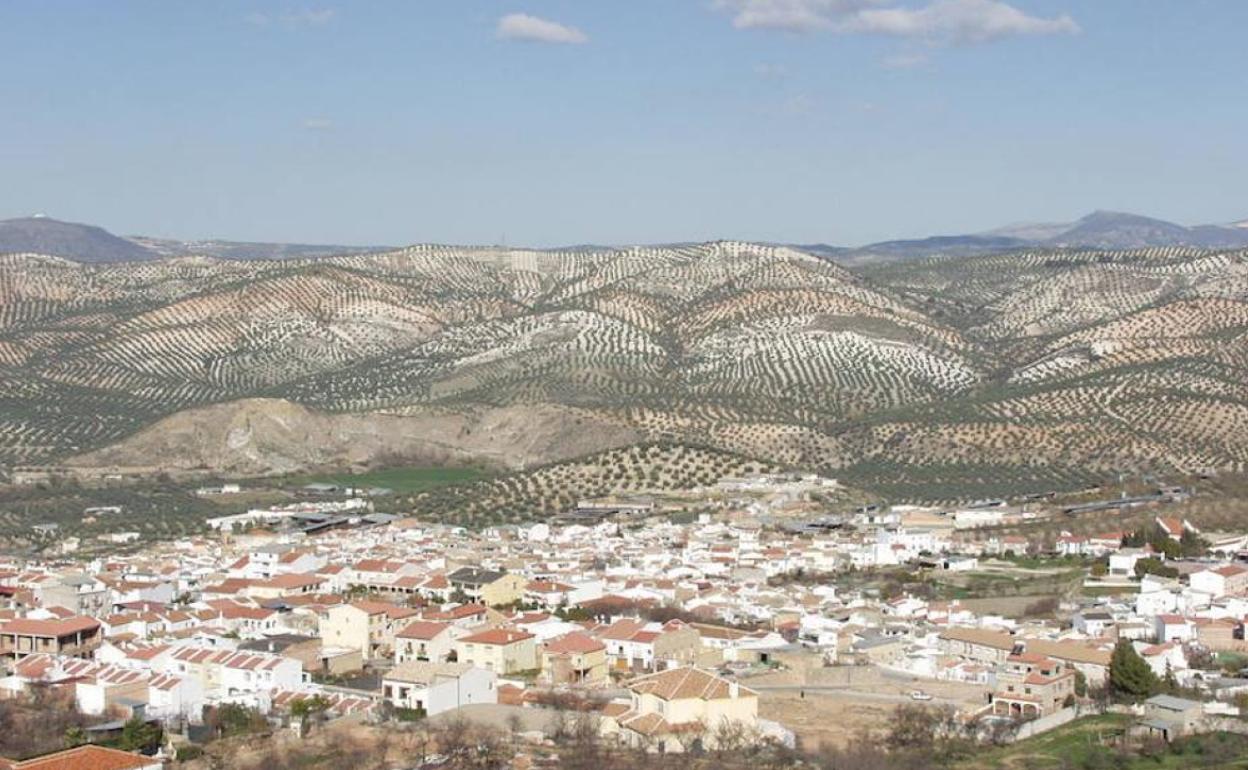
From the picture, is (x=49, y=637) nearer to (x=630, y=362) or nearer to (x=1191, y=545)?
(x=1191, y=545)

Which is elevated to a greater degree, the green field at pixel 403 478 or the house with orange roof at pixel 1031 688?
the house with orange roof at pixel 1031 688

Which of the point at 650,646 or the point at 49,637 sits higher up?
the point at 650,646

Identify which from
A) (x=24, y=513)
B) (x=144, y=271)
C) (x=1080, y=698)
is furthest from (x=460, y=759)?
(x=144, y=271)

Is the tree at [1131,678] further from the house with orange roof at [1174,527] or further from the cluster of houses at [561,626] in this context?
the house with orange roof at [1174,527]

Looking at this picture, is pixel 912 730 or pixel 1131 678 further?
pixel 1131 678

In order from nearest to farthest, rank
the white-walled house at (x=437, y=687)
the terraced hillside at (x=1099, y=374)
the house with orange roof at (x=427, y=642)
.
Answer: the white-walled house at (x=437, y=687) < the house with orange roof at (x=427, y=642) < the terraced hillside at (x=1099, y=374)

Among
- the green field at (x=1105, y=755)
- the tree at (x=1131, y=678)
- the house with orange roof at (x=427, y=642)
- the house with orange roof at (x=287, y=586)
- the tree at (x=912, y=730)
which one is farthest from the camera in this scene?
the house with orange roof at (x=287, y=586)

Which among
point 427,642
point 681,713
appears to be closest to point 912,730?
point 681,713

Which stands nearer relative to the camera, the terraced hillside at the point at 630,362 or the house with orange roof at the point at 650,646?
the house with orange roof at the point at 650,646

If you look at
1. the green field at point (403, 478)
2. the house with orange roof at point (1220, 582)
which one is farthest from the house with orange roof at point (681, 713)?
the green field at point (403, 478)
